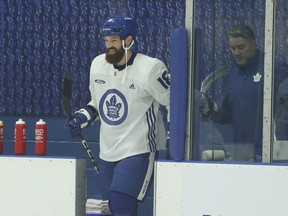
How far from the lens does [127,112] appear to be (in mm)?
6285

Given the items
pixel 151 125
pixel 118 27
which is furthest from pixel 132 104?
pixel 118 27

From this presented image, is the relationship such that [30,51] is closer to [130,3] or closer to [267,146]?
[130,3]

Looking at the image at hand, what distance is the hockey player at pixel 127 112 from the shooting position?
6.25m

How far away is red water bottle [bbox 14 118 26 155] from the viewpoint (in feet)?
21.5

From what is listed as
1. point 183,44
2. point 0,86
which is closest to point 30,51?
point 0,86

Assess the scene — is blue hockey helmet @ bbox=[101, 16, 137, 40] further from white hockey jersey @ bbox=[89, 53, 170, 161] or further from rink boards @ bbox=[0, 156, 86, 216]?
rink boards @ bbox=[0, 156, 86, 216]

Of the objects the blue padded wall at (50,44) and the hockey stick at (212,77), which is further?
the blue padded wall at (50,44)

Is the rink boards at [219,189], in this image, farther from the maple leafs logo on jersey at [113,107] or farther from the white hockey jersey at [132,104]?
the maple leafs logo on jersey at [113,107]

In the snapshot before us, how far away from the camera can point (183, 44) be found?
5.99 m

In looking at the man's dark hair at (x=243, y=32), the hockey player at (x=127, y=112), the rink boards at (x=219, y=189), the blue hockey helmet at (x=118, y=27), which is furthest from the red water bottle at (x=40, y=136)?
the man's dark hair at (x=243, y=32)

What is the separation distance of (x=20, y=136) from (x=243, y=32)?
166 cm

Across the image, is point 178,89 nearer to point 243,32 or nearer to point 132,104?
point 132,104

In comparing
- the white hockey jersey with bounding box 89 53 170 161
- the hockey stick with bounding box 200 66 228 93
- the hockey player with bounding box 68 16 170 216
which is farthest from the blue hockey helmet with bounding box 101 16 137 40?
the hockey stick with bounding box 200 66 228 93

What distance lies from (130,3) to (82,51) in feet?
1.73
